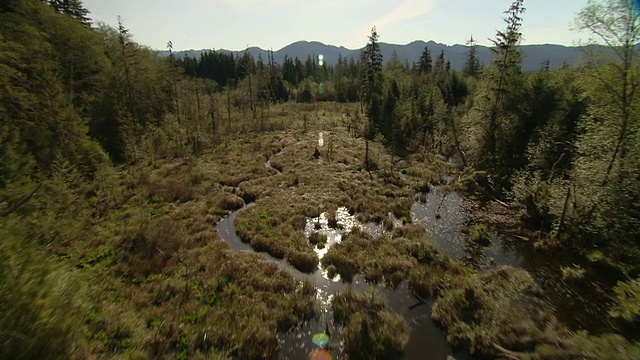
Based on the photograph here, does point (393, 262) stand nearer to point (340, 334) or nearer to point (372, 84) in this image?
point (340, 334)

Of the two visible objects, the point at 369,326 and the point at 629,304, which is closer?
the point at 629,304

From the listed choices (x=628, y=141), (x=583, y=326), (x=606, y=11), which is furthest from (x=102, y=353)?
(x=606, y=11)

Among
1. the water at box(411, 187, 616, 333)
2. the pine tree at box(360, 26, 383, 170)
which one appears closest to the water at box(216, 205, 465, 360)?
the water at box(411, 187, 616, 333)

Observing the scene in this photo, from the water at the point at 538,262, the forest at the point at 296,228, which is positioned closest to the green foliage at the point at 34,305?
the forest at the point at 296,228

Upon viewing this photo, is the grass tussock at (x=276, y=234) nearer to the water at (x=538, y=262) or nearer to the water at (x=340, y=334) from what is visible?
the water at (x=340, y=334)

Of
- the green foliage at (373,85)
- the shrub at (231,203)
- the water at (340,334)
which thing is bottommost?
the water at (340,334)

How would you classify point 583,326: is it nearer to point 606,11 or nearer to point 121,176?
point 606,11

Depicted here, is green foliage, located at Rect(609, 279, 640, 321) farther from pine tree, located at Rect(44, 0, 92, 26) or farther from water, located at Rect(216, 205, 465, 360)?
pine tree, located at Rect(44, 0, 92, 26)

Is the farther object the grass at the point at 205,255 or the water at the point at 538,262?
the water at the point at 538,262

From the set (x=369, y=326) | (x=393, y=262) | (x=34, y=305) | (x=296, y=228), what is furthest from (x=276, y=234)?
(x=34, y=305)
